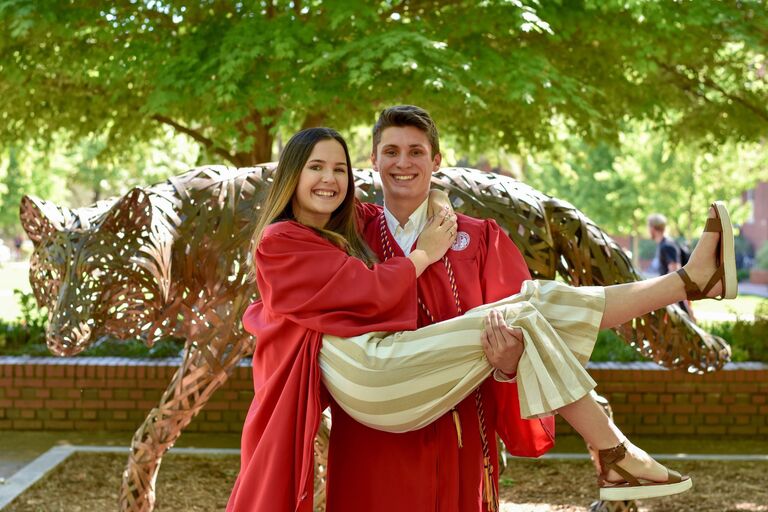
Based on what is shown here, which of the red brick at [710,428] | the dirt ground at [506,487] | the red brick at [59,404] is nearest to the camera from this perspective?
the dirt ground at [506,487]

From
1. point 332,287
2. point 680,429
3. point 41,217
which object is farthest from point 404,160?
point 680,429

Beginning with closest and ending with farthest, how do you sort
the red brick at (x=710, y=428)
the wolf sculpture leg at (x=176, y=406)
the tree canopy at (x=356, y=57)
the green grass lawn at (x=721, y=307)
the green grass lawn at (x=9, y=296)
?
1. the wolf sculpture leg at (x=176, y=406)
2. the tree canopy at (x=356, y=57)
3. the red brick at (x=710, y=428)
4. the green grass lawn at (x=9, y=296)
5. the green grass lawn at (x=721, y=307)

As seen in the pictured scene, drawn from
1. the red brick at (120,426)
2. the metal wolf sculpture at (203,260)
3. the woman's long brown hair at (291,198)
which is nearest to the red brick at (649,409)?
the metal wolf sculpture at (203,260)

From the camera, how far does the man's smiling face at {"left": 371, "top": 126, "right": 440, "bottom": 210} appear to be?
3070 millimetres

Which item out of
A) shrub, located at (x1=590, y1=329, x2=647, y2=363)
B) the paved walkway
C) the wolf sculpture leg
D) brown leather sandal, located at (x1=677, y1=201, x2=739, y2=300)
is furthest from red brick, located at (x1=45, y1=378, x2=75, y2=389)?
the paved walkway

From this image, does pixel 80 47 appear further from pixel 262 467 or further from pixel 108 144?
pixel 262 467

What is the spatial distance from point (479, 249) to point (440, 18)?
518cm

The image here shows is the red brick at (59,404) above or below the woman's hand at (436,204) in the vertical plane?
below

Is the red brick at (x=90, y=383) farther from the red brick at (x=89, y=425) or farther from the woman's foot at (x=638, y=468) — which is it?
the woman's foot at (x=638, y=468)

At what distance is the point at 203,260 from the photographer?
4836 millimetres

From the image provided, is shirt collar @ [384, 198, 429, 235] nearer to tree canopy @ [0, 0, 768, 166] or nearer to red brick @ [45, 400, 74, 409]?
tree canopy @ [0, 0, 768, 166]

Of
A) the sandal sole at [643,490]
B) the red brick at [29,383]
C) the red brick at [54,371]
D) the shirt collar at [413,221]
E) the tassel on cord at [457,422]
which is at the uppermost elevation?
the shirt collar at [413,221]

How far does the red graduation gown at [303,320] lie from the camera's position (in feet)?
9.09

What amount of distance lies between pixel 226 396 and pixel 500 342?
5864mm
